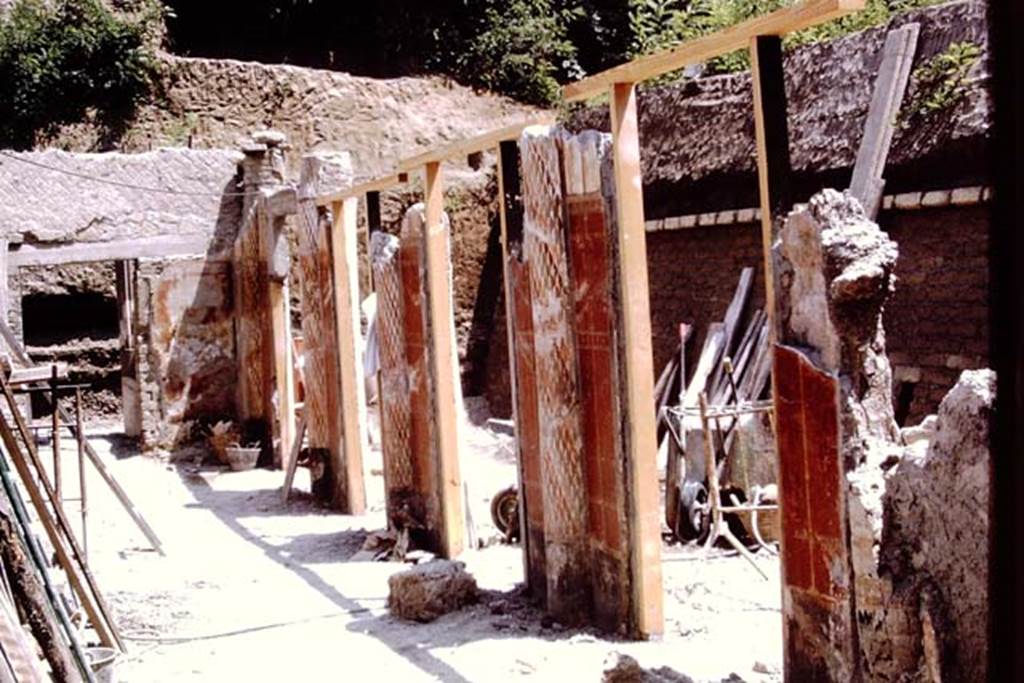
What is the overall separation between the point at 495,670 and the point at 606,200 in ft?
8.05

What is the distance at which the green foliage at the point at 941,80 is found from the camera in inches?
342

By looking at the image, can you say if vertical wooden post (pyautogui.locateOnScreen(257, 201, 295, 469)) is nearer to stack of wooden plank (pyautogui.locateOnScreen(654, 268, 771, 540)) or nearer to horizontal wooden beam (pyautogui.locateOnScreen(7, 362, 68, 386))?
stack of wooden plank (pyautogui.locateOnScreen(654, 268, 771, 540))

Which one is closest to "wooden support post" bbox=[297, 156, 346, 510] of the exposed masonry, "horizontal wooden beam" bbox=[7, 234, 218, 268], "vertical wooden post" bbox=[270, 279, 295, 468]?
"vertical wooden post" bbox=[270, 279, 295, 468]

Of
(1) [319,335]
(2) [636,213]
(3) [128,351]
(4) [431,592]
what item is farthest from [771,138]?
(3) [128,351]

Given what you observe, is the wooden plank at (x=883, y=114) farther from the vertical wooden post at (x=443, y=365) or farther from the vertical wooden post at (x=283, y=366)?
the vertical wooden post at (x=283, y=366)

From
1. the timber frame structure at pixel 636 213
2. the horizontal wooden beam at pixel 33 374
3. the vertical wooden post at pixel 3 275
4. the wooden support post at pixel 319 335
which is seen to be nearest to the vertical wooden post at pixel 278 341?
the wooden support post at pixel 319 335

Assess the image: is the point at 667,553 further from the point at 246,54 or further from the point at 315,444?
the point at 246,54

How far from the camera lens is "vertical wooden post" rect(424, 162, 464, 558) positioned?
880cm

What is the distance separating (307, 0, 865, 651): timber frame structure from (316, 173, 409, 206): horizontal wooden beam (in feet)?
0.06

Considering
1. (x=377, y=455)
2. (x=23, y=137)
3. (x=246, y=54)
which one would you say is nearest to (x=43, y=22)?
(x=23, y=137)

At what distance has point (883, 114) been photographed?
9305 millimetres

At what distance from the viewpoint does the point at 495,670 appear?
629 cm

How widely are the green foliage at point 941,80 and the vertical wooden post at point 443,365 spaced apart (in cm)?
348

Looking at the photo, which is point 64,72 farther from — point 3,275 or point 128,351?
point 3,275
